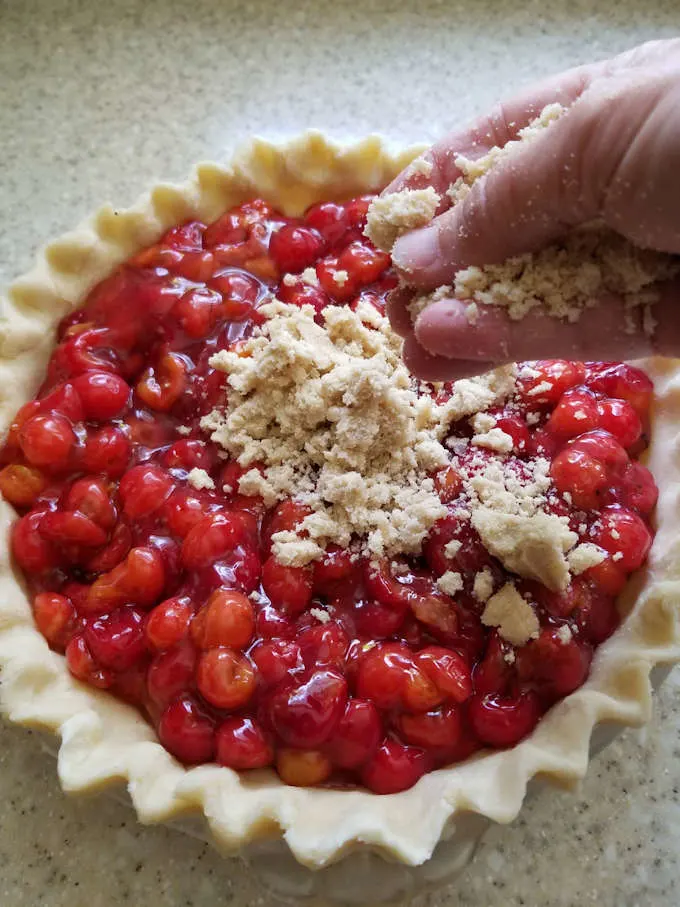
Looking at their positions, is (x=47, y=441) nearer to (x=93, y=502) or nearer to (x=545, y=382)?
(x=93, y=502)

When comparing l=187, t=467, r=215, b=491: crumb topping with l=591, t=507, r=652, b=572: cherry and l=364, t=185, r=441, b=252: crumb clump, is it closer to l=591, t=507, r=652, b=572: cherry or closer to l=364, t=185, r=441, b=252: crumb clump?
l=364, t=185, r=441, b=252: crumb clump

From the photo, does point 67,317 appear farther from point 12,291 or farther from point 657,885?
point 657,885

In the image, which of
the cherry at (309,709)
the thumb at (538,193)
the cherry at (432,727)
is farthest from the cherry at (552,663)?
the thumb at (538,193)

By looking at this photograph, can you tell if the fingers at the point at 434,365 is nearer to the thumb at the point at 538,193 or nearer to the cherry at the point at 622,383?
the thumb at the point at 538,193

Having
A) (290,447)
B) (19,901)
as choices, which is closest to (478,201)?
(290,447)

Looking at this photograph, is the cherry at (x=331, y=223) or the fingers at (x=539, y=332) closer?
the fingers at (x=539, y=332)

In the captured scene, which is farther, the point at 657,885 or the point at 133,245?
the point at 133,245

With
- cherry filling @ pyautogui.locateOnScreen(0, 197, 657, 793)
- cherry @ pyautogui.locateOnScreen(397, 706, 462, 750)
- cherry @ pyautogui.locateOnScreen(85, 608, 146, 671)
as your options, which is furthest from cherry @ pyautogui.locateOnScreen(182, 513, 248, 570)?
cherry @ pyautogui.locateOnScreen(397, 706, 462, 750)

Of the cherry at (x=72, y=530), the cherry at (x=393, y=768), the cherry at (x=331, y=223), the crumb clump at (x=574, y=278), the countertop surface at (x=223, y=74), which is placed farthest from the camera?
the countertop surface at (x=223, y=74)
